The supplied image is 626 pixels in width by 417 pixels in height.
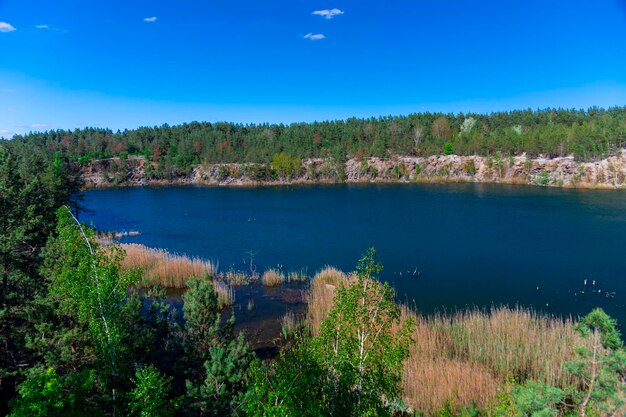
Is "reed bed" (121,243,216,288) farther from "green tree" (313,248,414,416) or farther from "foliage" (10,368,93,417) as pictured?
"foliage" (10,368,93,417)

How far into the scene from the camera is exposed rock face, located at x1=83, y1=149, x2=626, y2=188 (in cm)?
8100

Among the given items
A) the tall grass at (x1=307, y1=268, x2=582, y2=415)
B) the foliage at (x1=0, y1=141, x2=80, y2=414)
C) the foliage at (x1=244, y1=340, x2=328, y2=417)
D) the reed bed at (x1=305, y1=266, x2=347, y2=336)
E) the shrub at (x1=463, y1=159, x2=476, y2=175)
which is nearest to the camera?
the foliage at (x1=244, y1=340, x2=328, y2=417)

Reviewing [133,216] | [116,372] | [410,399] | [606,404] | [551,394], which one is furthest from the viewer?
[133,216]

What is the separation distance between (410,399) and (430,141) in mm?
104575

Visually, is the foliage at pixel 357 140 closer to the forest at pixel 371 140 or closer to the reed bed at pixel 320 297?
the forest at pixel 371 140

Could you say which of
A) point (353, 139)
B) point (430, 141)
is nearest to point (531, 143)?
point (430, 141)

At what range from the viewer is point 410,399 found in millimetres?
12172

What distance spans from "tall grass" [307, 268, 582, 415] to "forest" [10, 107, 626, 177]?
86442 millimetres

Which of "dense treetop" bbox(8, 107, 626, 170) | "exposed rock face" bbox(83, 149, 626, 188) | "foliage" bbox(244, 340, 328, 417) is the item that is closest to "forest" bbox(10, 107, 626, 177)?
"dense treetop" bbox(8, 107, 626, 170)

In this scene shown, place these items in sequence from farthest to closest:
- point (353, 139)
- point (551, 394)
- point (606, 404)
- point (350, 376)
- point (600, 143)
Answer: point (353, 139) < point (600, 143) < point (350, 376) < point (606, 404) < point (551, 394)

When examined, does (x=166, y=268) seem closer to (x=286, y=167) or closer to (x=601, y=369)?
(x=601, y=369)

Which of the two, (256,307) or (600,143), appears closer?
(256,307)

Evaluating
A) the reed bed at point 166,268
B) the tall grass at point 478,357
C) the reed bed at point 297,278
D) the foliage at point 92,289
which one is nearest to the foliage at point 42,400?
the foliage at point 92,289

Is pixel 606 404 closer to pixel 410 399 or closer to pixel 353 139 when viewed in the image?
pixel 410 399
